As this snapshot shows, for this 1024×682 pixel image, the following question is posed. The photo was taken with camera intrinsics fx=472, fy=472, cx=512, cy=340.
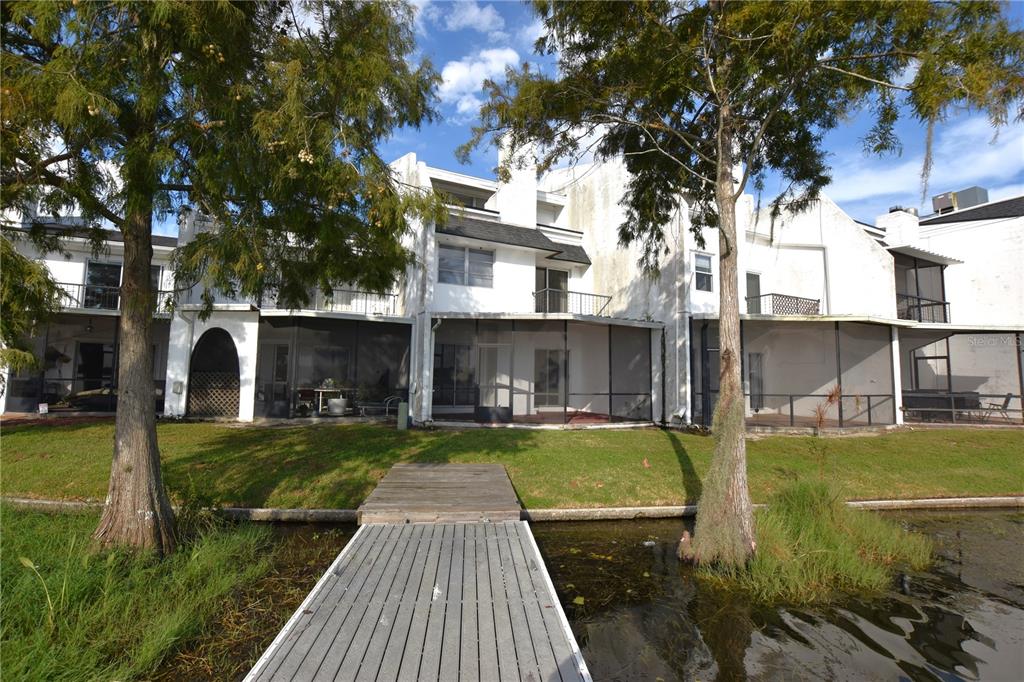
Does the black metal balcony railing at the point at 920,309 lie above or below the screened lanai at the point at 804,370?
above

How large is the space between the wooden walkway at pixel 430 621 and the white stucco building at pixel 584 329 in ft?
31.9

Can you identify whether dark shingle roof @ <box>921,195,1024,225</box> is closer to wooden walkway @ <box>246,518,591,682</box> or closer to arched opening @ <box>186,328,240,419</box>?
wooden walkway @ <box>246,518,591,682</box>

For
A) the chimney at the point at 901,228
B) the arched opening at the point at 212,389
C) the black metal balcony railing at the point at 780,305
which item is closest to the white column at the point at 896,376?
the black metal balcony railing at the point at 780,305

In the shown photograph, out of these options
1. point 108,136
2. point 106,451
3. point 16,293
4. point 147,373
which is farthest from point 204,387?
point 108,136

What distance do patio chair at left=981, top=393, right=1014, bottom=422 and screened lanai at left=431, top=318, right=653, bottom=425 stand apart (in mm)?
12132

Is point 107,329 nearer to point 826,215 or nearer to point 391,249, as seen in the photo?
point 391,249

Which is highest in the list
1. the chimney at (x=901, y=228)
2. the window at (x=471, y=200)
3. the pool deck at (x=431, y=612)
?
the window at (x=471, y=200)

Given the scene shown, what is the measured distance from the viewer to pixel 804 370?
18812 millimetres

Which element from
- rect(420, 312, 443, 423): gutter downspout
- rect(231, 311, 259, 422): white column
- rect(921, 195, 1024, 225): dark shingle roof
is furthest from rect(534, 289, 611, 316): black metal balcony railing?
rect(921, 195, 1024, 225): dark shingle roof

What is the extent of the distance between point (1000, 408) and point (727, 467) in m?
17.8

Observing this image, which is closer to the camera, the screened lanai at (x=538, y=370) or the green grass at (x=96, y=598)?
the green grass at (x=96, y=598)

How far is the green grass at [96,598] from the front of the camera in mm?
3564

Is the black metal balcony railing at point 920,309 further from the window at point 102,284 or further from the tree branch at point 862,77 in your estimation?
the window at point 102,284

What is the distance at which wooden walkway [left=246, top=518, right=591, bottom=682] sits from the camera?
282cm
